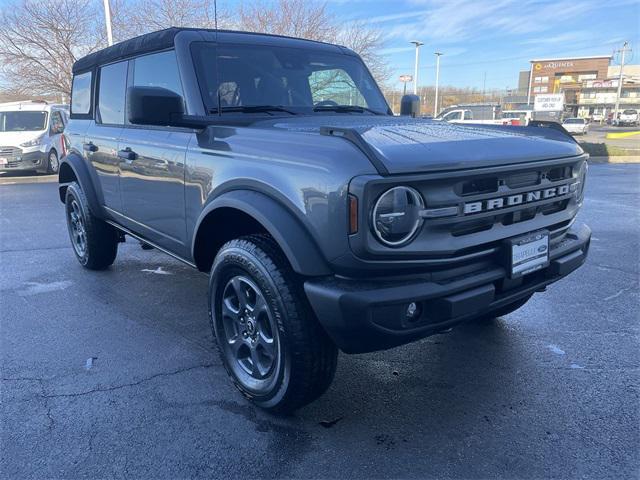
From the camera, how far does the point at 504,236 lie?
8.04 feet

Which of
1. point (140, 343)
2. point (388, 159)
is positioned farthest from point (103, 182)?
point (388, 159)

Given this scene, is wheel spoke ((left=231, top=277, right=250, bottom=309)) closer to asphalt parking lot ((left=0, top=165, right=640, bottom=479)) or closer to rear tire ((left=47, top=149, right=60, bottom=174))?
asphalt parking lot ((left=0, top=165, right=640, bottom=479))

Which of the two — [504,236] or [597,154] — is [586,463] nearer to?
[504,236]

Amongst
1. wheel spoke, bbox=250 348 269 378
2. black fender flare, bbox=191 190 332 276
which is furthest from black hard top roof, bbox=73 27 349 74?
wheel spoke, bbox=250 348 269 378

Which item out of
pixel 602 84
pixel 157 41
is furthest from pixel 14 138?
pixel 602 84

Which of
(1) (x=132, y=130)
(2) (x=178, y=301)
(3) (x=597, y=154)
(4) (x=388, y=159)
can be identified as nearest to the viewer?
(4) (x=388, y=159)

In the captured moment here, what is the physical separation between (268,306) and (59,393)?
142 centimetres

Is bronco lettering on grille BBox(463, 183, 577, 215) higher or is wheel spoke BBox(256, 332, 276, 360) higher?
bronco lettering on grille BBox(463, 183, 577, 215)

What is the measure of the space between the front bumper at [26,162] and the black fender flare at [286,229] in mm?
12987

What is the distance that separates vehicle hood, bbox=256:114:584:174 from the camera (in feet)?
7.13

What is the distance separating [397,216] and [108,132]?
124 inches

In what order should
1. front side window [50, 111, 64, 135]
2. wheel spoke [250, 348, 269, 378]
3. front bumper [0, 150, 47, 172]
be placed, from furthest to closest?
front side window [50, 111, 64, 135]
front bumper [0, 150, 47, 172]
wheel spoke [250, 348, 269, 378]

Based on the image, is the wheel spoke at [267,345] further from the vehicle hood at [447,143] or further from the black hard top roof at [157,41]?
the black hard top roof at [157,41]

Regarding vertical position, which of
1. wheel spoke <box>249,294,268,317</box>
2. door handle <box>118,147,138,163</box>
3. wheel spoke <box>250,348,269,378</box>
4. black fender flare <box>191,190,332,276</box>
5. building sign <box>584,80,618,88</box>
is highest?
building sign <box>584,80,618,88</box>
